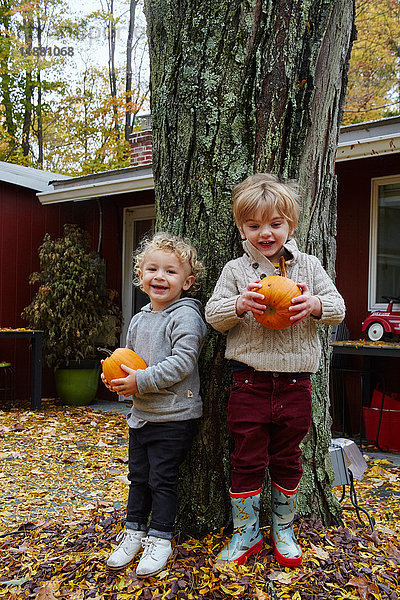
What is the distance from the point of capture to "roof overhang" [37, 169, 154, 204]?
7.71m

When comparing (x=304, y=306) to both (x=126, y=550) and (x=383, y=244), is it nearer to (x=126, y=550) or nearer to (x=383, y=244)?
(x=126, y=550)

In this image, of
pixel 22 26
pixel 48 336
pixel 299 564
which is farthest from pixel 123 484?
pixel 22 26

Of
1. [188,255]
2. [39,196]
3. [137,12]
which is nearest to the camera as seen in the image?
[188,255]

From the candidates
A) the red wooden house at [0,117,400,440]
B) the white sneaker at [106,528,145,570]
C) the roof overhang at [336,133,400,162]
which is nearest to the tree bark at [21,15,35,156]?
the red wooden house at [0,117,400,440]

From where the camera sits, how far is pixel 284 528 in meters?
2.51

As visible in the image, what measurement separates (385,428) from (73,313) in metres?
4.09

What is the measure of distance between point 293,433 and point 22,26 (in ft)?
68.0

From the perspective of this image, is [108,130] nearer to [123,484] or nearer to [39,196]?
[39,196]

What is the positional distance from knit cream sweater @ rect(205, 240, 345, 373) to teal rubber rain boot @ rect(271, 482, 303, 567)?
51cm

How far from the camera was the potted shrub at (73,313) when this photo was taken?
26.6 ft

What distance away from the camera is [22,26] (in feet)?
65.6

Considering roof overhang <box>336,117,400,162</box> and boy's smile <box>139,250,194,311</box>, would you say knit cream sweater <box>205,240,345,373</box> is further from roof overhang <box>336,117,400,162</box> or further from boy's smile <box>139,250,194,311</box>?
roof overhang <box>336,117,400,162</box>

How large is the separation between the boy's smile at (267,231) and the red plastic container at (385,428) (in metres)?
4.26

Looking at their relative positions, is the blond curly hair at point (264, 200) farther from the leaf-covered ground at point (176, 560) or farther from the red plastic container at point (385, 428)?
the red plastic container at point (385, 428)
